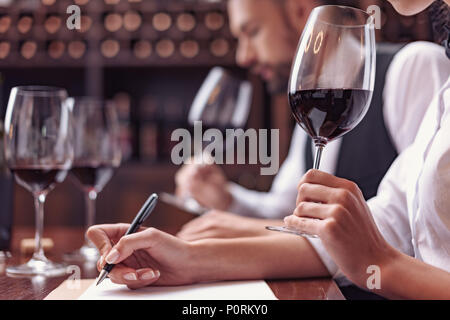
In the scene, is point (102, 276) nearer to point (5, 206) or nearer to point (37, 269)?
point (37, 269)

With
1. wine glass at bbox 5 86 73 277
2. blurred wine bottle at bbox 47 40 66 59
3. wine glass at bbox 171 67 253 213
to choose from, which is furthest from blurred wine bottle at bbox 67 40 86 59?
wine glass at bbox 5 86 73 277

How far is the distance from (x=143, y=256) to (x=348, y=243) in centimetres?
26

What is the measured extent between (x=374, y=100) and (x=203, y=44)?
2230mm

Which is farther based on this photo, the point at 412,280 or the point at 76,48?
the point at 76,48

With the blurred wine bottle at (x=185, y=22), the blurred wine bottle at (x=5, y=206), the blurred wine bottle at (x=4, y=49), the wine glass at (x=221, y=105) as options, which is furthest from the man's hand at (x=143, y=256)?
the blurred wine bottle at (x=4, y=49)

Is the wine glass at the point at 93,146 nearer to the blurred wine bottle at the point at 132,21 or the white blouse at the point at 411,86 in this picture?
the white blouse at the point at 411,86

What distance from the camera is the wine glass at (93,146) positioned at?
1120 millimetres

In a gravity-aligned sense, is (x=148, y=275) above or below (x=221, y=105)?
below

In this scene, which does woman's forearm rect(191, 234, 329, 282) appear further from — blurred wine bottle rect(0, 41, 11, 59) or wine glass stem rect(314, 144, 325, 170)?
blurred wine bottle rect(0, 41, 11, 59)

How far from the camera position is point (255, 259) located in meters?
0.75

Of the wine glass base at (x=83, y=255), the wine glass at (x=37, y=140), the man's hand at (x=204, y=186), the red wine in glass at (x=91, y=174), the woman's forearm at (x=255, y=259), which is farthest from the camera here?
the man's hand at (x=204, y=186)

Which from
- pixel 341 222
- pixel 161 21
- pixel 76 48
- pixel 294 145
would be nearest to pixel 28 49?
pixel 76 48

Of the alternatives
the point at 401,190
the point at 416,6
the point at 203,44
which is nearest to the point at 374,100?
the point at 401,190

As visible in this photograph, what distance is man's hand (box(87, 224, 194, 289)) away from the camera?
0.65 metres
